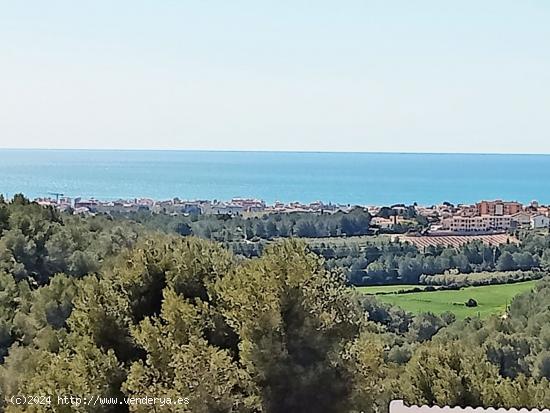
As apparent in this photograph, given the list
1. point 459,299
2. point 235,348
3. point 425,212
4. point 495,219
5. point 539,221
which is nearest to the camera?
point 235,348

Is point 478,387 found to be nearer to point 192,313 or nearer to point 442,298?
point 192,313

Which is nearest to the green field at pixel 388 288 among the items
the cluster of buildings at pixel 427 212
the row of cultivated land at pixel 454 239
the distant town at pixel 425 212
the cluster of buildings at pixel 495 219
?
the row of cultivated land at pixel 454 239

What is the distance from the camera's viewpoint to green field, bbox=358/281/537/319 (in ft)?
35.7

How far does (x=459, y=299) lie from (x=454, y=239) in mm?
3549

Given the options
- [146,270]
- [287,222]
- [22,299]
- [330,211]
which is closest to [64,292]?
[22,299]

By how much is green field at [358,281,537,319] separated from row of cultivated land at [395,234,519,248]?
195cm

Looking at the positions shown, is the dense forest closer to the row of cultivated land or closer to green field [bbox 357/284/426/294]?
green field [bbox 357/284/426/294]

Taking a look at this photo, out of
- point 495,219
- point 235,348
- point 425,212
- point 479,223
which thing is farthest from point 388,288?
point 235,348


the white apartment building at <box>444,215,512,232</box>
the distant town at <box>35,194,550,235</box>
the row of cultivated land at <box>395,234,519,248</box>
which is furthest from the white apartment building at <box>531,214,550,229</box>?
the row of cultivated land at <box>395,234,519,248</box>

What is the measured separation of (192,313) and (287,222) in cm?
990

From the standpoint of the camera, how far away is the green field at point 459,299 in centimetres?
1088

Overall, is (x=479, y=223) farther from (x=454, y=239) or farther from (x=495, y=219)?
(x=454, y=239)

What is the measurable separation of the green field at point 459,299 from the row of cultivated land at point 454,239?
76.9 inches

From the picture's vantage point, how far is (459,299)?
11.9 metres
